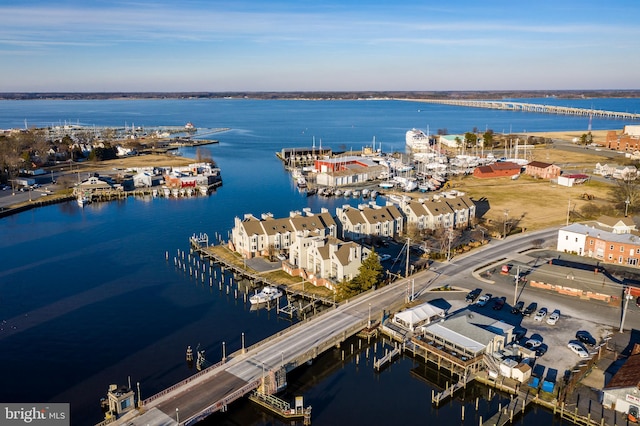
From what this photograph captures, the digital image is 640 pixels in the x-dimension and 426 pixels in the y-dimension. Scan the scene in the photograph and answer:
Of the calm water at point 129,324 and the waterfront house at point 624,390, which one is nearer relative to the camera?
the waterfront house at point 624,390

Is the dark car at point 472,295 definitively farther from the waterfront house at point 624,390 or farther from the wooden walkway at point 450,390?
the waterfront house at point 624,390

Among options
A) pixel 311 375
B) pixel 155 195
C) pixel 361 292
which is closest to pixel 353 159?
pixel 155 195

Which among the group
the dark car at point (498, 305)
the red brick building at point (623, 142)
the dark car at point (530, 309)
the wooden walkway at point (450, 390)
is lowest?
the wooden walkway at point (450, 390)

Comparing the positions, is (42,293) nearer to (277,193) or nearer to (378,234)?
(378,234)

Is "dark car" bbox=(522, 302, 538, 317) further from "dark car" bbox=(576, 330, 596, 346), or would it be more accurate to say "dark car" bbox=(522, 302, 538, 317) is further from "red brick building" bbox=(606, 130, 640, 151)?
"red brick building" bbox=(606, 130, 640, 151)

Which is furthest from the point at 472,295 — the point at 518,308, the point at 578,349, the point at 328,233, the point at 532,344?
the point at 328,233

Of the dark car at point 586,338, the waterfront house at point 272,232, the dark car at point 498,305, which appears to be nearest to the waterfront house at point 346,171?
the waterfront house at point 272,232

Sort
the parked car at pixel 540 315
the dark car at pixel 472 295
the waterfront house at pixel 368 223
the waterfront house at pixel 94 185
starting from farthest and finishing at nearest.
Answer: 1. the waterfront house at pixel 94 185
2. the waterfront house at pixel 368 223
3. the dark car at pixel 472 295
4. the parked car at pixel 540 315

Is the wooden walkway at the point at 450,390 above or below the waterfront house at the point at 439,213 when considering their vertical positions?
below

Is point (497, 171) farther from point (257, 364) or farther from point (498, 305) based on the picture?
point (257, 364)
